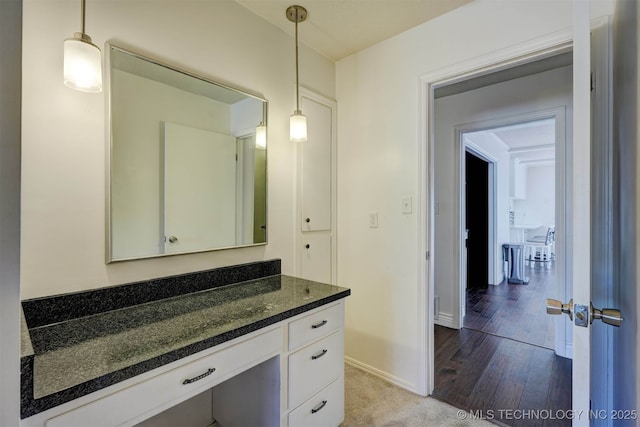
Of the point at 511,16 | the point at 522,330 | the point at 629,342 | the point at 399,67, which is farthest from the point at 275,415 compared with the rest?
the point at 522,330

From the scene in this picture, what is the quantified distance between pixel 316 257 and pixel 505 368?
174cm

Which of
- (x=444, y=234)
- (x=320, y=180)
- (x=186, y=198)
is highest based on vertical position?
(x=320, y=180)

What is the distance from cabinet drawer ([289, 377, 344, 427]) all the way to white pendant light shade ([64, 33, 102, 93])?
1.57 meters

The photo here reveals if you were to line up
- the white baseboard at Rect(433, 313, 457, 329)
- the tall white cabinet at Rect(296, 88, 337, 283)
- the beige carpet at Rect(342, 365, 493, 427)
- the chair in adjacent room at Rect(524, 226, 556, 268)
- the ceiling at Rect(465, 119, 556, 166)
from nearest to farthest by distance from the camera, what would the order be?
the beige carpet at Rect(342, 365, 493, 427), the tall white cabinet at Rect(296, 88, 337, 283), the white baseboard at Rect(433, 313, 457, 329), the ceiling at Rect(465, 119, 556, 166), the chair in adjacent room at Rect(524, 226, 556, 268)

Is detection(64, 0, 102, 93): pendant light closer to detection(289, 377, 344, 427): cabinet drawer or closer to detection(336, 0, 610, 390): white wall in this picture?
detection(289, 377, 344, 427): cabinet drawer

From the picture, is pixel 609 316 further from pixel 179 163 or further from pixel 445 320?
pixel 445 320

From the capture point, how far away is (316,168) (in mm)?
2266

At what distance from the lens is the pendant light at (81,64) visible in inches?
40.9

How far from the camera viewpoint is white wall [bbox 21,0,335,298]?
1.08 m

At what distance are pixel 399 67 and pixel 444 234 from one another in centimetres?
189

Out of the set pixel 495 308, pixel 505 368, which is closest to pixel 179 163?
pixel 505 368

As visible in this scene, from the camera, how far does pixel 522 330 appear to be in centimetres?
305

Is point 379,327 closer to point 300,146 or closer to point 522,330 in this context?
point 300,146

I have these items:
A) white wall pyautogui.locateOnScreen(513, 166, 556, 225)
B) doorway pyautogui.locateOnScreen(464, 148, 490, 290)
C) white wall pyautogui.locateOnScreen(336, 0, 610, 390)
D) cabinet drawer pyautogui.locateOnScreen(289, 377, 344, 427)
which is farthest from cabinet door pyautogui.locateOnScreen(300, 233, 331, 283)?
white wall pyautogui.locateOnScreen(513, 166, 556, 225)
